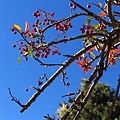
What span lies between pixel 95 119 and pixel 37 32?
937cm

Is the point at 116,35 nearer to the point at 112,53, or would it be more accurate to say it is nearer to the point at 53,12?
the point at 112,53

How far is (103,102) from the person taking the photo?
39.9 feet

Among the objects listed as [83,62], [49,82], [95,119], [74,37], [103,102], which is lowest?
[49,82]

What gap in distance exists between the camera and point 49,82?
5.47 feet

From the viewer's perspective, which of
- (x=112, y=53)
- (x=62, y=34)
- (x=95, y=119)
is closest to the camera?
(x=112, y=53)

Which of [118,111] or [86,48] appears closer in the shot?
[86,48]

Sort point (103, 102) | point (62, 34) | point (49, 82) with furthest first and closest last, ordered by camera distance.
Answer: point (103, 102), point (62, 34), point (49, 82)

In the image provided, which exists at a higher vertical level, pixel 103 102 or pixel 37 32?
pixel 103 102

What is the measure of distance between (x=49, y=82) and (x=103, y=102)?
10.7 metres

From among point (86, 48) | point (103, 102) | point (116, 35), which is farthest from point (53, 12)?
point (103, 102)

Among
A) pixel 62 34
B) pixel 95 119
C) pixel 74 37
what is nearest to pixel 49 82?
pixel 74 37

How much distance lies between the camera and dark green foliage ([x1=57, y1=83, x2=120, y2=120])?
36.6ft

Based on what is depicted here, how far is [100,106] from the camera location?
11656mm

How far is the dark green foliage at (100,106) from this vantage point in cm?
1114
